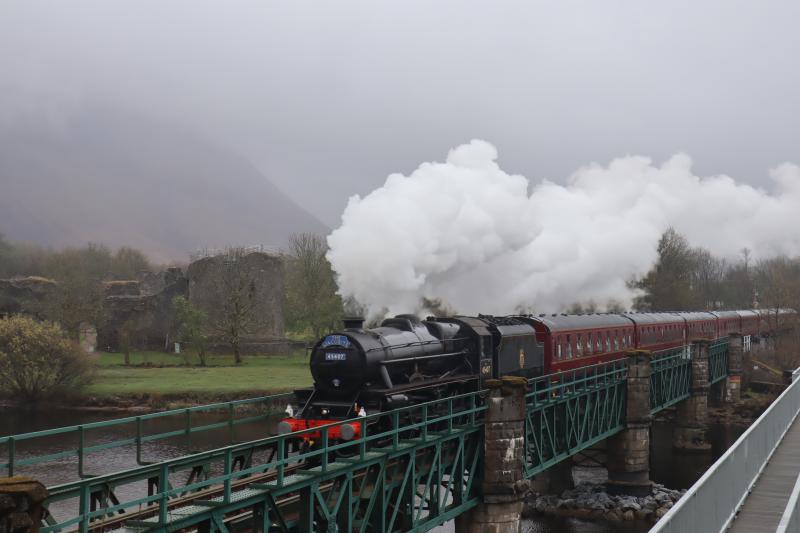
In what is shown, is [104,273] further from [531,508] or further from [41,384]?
[531,508]

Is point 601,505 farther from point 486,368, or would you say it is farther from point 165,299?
point 165,299

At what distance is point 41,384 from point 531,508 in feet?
113

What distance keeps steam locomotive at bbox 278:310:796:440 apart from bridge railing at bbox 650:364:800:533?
21.7 ft

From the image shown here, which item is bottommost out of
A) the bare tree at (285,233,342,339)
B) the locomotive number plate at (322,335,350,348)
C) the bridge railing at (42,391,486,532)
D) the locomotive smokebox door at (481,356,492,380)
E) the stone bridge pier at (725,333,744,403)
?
the stone bridge pier at (725,333,744,403)

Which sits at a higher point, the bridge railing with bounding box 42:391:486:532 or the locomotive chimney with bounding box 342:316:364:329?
the locomotive chimney with bounding box 342:316:364:329

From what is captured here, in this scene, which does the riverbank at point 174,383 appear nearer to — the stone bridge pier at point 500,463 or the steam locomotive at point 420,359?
the steam locomotive at point 420,359

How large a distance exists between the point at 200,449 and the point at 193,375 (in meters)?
21.6

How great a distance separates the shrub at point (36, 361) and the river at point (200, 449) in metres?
1.49

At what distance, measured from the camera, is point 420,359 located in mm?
18312

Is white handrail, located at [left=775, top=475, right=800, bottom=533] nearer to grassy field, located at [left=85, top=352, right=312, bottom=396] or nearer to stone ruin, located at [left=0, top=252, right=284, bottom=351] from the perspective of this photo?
grassy field, located at [left=85, top=352, right=312, bottom=396]

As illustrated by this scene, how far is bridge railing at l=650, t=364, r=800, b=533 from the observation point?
9.34 metres

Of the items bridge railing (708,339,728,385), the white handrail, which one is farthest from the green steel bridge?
bridge railing (708,339,728,385)

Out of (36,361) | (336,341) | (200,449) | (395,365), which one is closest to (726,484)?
(395,365)

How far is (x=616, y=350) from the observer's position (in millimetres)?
33906
